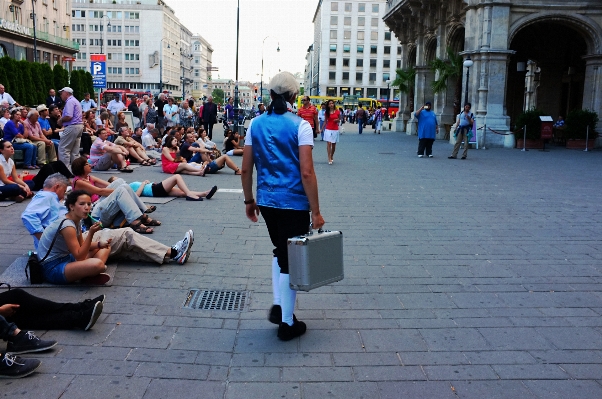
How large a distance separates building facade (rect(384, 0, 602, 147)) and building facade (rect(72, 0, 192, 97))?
95678mm

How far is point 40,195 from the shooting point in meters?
6.42

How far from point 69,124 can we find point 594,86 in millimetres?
21705

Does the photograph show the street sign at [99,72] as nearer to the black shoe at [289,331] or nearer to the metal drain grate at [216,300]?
the metal drain grate at [216,300]

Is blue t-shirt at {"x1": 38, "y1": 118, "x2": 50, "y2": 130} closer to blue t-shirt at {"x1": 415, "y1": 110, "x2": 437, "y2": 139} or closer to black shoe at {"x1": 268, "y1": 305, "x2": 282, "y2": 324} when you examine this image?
blue t-shirt at {"x1": 415, "y1": 110, "x2": 437, "y2": 139}

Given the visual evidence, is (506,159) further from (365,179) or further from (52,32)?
(52,32)

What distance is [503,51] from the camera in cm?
2575

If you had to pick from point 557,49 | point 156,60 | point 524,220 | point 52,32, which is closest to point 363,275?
point 524,220

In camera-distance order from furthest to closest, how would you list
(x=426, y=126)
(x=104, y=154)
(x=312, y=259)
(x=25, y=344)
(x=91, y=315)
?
(x=426, y=126) → (x=104, y=154) → (x=91, y=315) → (x=312, y=259) → (x=25, y=344)

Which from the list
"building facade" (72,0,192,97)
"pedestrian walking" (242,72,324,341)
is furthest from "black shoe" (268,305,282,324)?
"building facade" (72,0,192,97)

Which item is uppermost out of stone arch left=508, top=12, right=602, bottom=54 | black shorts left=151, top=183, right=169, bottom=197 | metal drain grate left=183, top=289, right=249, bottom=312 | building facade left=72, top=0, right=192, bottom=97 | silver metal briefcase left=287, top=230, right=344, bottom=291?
building facade left=72, top=0, right=192, bottom=97

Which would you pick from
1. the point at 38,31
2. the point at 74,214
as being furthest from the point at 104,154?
the point at 38,31

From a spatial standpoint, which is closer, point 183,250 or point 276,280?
point 276,280

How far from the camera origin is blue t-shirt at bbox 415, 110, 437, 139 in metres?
20.2

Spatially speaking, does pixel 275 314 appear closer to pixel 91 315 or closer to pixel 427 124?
pixel 91 315
